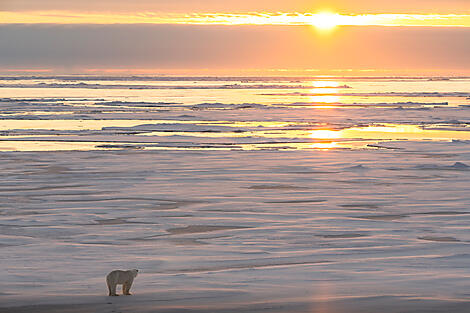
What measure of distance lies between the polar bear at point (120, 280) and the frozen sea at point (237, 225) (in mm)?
136

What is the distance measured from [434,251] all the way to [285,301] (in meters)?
2.47

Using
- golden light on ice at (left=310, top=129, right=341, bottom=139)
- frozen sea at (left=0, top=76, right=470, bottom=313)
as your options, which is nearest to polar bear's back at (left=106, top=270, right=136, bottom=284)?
frozen sea at (left=0, top=76, right=470, bottom=313)

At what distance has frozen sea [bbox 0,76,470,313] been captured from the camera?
21.5 feet

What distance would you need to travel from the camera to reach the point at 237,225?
9.73 m

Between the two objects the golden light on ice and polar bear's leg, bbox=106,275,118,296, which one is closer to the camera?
polar bear's leg, bbox=106,275,118,296

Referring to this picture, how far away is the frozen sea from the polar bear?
136 millimetres

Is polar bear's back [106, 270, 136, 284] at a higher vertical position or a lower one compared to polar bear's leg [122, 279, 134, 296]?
higher

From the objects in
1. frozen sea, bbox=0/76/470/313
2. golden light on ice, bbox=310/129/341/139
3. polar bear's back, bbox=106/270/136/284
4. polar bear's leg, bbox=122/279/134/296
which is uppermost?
golden light on ice, bbox=310/129/341/139

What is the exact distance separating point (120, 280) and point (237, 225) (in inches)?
134

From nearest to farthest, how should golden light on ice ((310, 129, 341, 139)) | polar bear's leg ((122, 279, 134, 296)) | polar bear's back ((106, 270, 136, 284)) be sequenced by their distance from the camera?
polar bear's back ((106, 270, 136, 284)) < polar bear's leg ((122, 279, 134, 296)) < golden light on ice ((310, 129, 341, 139))

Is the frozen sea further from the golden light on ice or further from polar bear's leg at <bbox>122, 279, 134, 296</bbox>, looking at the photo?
the golden light on ice

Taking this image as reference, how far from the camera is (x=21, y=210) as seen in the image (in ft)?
35.4

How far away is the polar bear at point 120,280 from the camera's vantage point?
639cm

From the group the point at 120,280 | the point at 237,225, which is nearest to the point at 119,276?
the point at 120,280
